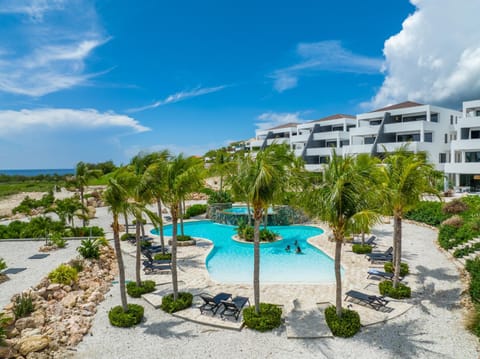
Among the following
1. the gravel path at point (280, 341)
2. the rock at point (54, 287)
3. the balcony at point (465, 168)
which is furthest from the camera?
the balcony at point (465, 168)

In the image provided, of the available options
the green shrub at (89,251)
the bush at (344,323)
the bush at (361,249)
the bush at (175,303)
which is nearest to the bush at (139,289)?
the bush at (175,303)

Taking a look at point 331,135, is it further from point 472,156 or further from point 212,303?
point 212,303

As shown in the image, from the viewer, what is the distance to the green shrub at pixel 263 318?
8.95m

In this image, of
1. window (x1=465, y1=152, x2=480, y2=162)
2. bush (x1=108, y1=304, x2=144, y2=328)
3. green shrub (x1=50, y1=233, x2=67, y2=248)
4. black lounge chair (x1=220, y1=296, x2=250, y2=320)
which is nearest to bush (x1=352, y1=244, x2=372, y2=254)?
black lounge chair (x1=220, y1=296, x2=250, y2=320)

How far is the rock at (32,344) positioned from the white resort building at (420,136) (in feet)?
81.1

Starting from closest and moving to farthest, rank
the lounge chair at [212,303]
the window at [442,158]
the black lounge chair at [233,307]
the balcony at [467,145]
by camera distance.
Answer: the black lounge chair at [233,307] → the lounge chair at [212,303] → the balcony at [467,145] → the window at [442,158]

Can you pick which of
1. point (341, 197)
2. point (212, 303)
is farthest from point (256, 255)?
point (341, 197)

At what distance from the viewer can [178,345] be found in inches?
329

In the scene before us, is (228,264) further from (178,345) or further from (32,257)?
(32,257)

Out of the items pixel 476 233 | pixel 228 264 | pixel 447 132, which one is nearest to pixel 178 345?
pixel 228 264

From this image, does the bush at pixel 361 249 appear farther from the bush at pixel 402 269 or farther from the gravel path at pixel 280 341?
the gravel path at pixel 280 341

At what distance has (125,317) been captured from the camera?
9359 mm

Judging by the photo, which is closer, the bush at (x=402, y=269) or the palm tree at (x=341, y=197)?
the palm tree at (x=341, y=197)

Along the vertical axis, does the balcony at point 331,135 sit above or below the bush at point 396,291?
above
